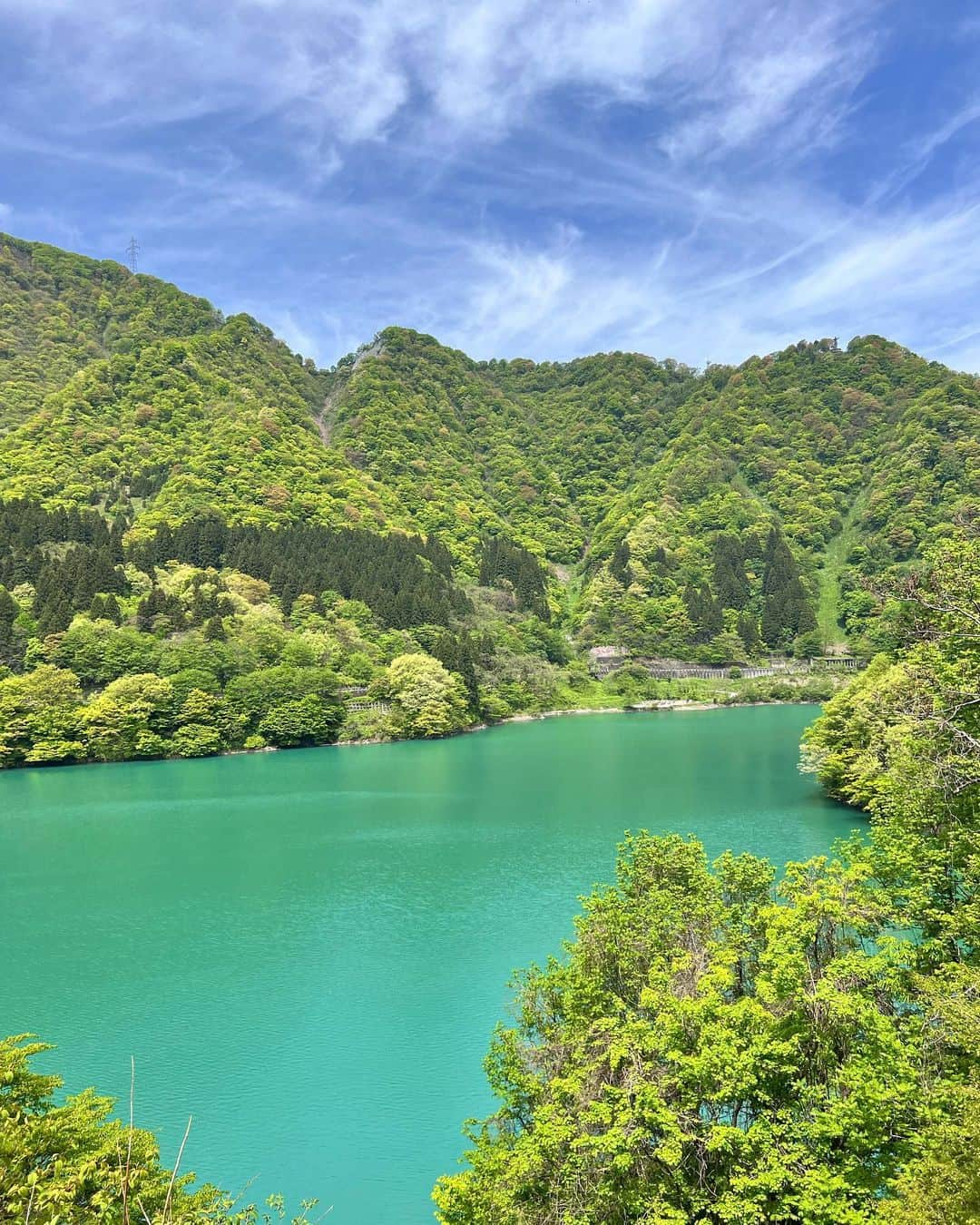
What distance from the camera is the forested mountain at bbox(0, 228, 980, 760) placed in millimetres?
63250

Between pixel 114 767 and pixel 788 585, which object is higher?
pixel 788 585

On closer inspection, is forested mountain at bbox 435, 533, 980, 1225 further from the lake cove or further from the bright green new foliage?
the lake cove

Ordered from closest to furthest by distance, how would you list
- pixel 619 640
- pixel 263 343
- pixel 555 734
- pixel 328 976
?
pixel 328 976
pixel 555 734
pixel 619 640
pixel 263 343

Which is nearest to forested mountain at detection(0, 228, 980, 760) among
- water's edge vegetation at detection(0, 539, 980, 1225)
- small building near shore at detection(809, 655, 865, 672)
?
small building near shore at detection(809, 655, 865, 672)

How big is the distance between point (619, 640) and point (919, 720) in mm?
77609

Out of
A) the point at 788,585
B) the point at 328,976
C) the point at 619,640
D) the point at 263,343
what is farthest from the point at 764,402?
the point at 328,976

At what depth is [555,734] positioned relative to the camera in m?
56.8

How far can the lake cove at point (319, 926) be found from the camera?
12.2 metres

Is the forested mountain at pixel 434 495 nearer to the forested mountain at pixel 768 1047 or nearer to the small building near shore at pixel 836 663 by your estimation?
the small building near shore at pixel 836 663

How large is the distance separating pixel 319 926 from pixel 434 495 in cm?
9731

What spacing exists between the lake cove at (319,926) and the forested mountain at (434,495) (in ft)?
60.7

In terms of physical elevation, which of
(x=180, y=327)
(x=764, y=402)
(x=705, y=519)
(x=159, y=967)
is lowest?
(x=159, y=967)

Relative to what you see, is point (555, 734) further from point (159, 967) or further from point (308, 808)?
point (159, 967)

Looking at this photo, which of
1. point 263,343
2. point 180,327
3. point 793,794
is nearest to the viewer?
point 793,794
